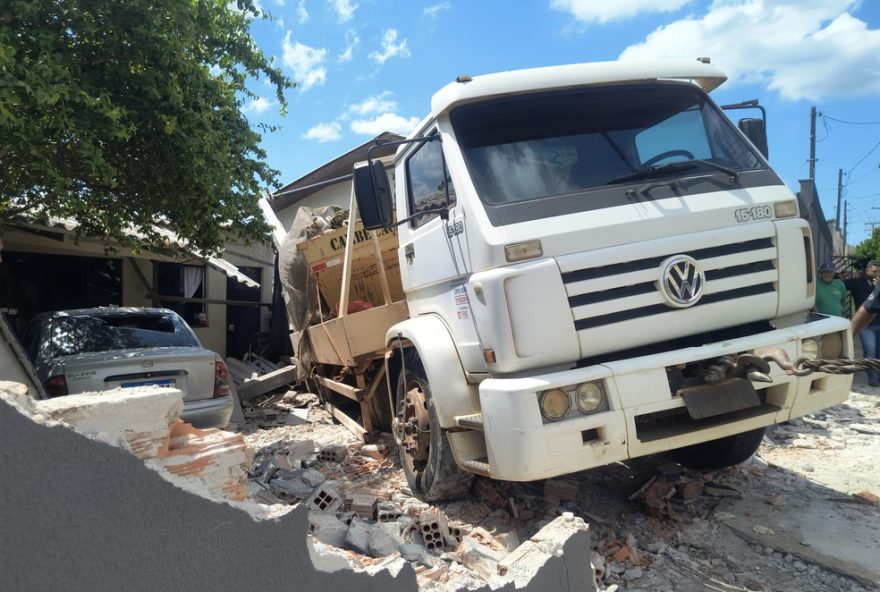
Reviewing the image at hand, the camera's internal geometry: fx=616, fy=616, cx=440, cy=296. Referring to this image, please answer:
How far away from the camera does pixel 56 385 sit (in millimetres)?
5422

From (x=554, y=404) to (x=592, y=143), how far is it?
167 cm

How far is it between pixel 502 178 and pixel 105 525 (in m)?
2.71

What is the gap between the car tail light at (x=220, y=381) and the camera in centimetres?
628

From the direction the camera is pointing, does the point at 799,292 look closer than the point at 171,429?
No

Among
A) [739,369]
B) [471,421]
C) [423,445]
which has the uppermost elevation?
[739,369]

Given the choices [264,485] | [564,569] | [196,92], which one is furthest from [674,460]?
[196,92]

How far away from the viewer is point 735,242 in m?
3.50

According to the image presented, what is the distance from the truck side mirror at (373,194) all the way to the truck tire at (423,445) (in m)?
1.03

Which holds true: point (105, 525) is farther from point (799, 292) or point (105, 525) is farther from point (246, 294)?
point (246, 294)

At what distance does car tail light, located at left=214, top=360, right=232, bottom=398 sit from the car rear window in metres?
0.44

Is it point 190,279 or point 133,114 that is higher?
point 133,114

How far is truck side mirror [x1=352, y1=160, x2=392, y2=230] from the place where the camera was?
13.6 feet

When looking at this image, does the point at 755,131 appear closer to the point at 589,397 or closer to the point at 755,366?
the point at 755,366

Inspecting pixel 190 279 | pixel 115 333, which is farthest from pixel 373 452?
pixel 190 279
